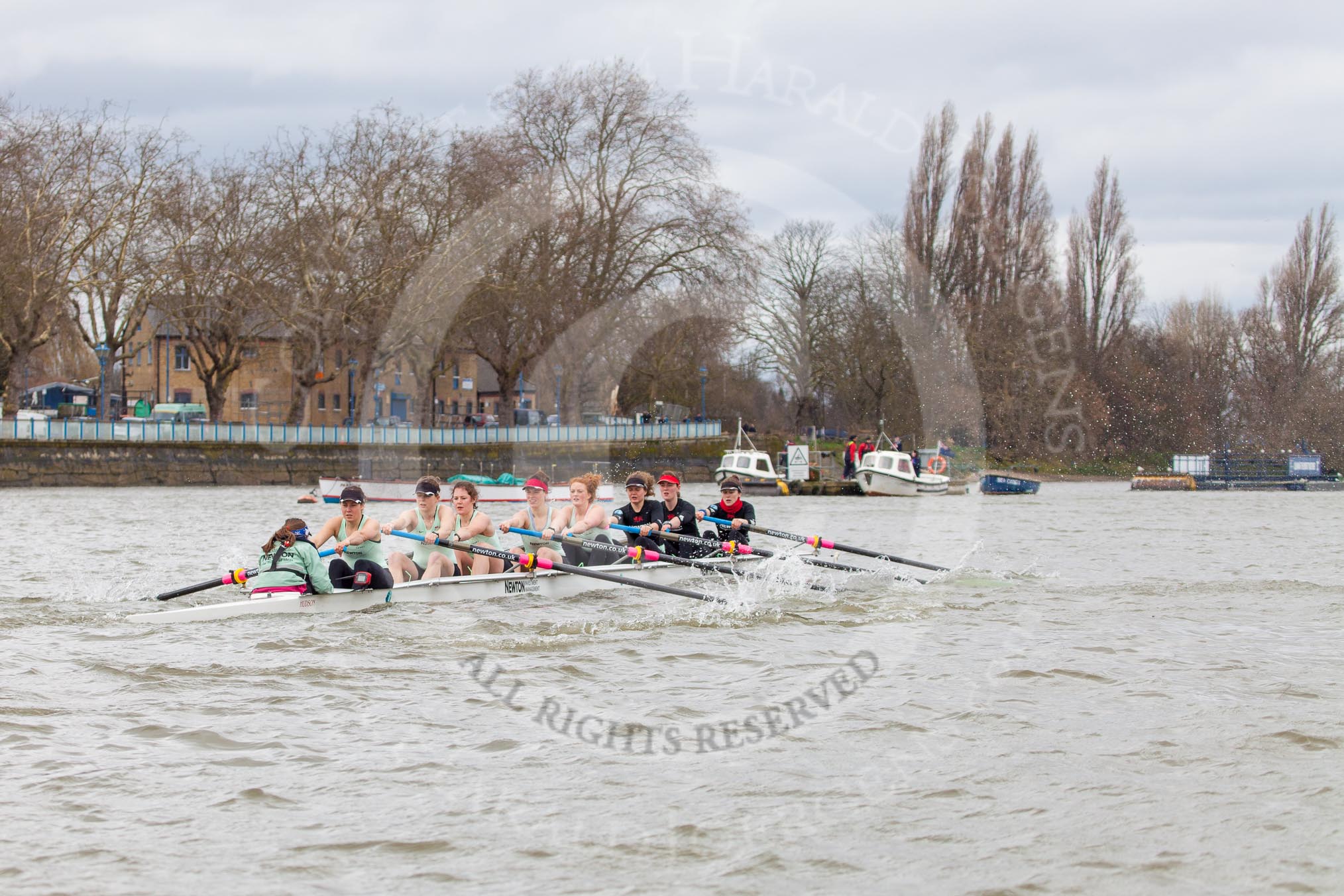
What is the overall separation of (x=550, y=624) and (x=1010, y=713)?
4984mm

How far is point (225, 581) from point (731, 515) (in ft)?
21.2

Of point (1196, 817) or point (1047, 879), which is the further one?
point (1196, 817)

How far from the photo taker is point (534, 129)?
47.4 m

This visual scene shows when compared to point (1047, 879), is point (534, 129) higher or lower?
higher

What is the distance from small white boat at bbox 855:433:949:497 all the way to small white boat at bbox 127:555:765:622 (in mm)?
27623

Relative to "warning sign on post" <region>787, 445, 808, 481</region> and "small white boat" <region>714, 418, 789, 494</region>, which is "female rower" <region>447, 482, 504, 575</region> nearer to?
"small white boat" <region>714, 418, 789, 494</region>

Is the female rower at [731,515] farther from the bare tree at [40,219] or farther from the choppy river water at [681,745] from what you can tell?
the bare tree at [40,219]

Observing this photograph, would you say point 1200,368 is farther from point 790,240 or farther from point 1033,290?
point 790,240

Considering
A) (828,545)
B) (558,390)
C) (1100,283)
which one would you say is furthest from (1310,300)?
(828,545)

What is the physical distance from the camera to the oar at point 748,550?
14812 millimetres

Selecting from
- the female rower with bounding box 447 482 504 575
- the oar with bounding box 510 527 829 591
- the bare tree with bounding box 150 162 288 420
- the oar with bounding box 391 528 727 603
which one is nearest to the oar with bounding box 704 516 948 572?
the oar with bounding box 510 527 829 591

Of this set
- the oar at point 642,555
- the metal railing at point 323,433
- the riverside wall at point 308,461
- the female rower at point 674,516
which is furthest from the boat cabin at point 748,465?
the oar at point 642,555

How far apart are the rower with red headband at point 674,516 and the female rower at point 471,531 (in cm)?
208

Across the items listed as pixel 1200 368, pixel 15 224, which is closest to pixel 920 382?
pixel 1200 368
